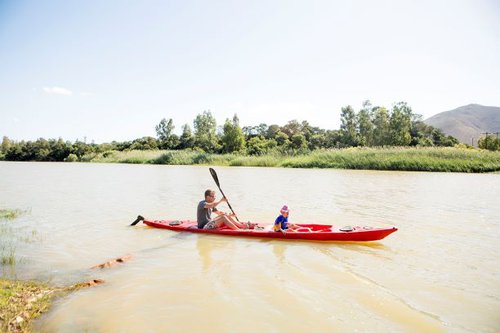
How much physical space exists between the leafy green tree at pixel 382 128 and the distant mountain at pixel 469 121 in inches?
3438

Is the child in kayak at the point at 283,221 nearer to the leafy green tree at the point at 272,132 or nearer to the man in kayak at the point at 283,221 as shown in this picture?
the man in kayak at the point at 283,221

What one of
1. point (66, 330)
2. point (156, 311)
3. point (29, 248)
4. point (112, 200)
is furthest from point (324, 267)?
point (112, 200)

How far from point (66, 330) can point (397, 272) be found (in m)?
4.38

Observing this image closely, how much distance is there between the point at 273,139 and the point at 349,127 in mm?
11504

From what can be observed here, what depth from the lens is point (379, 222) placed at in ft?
29.7

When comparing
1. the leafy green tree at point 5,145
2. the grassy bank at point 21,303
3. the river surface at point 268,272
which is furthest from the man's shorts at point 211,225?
the leafy green tree at point 5,145

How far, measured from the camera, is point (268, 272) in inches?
216

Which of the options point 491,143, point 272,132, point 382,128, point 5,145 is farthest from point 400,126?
point 5,145

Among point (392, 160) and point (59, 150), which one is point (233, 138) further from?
point (59, 150)

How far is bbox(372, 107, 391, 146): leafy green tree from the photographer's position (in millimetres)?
38875

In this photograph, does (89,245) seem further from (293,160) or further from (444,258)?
(293,160)

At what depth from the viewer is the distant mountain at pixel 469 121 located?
11985 centimetres

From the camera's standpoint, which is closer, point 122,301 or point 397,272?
point 122,301

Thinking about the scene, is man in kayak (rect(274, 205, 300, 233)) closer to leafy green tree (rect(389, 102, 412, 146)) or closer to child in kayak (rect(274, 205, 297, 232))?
child in kayak (rect(274, 205, 297, 232))
